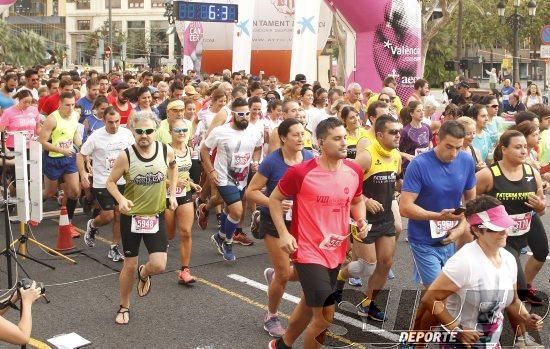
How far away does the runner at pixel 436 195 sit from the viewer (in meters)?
5.17

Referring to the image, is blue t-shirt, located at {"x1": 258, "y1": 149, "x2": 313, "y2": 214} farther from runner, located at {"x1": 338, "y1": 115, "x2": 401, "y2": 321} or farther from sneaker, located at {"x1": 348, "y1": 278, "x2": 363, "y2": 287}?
sneaker, located at {"x1": 348, "y1": 278, "x2": 363, "y2": 287}

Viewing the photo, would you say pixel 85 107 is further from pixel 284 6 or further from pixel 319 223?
pixel 284 6

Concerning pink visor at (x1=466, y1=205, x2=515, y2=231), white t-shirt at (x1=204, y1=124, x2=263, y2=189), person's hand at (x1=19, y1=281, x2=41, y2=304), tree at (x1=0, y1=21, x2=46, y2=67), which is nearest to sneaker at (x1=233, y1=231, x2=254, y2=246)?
white t-shirt at (x1=204, y1=124, x2=263, y2=189)

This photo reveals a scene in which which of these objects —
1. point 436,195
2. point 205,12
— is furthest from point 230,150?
point 205,12

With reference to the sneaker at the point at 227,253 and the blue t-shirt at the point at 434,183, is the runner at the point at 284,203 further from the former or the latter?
the sneaker at the point at 227,253

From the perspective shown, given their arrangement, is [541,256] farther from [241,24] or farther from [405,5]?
[241,24]

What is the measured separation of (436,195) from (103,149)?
154 inches

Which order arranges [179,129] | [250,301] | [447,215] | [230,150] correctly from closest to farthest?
[447,215]
[250,301]
[179,129]
[230,150]

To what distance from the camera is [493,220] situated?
3.90 metres

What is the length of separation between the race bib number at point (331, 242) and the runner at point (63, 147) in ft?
15.5

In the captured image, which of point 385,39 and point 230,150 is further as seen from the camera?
point 385,39

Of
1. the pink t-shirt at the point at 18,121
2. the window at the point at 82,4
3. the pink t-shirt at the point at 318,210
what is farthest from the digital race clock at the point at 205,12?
the window at the point at 82,4

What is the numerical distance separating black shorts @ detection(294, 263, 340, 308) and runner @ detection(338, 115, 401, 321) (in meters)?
1.18

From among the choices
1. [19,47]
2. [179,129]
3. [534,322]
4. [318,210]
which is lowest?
[534,322]
